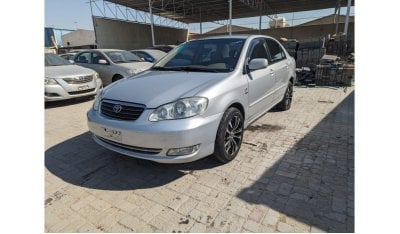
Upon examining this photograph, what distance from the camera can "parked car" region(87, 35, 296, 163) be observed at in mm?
2578

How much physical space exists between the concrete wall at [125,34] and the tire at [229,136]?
19.9m

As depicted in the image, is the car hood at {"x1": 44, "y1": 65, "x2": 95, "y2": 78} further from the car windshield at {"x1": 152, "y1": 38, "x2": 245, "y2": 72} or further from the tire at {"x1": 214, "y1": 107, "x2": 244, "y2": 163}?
Answer: the tire at {"x1": 214, "y1": 107, "x2": 244, "y2": 163}

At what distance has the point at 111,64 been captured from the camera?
8.14 meters

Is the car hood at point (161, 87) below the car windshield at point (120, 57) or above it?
below

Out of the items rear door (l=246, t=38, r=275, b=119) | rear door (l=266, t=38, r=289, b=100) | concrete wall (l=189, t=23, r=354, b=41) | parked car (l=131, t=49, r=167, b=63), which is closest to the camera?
rear door (l=246, t=38, r=275, b=119)

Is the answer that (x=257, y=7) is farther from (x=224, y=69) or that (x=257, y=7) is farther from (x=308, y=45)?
(x=224, y=69)

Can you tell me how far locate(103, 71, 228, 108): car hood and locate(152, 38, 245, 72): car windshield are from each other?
0.80ft

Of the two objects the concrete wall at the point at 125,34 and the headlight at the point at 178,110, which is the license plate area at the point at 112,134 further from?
the concrete wall at the point at 125,34

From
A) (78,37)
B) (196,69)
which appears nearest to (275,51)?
(196,69)

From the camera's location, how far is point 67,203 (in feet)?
8.32

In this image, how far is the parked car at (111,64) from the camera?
313 inches

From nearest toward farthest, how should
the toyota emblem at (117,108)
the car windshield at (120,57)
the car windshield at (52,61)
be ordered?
the toyota emblem at (117,108), the car windshield at (52,61), the car windshield at (120,57)

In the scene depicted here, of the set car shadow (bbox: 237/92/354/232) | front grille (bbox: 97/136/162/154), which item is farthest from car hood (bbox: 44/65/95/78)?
car shadow (bbox: 237/92/354/232)

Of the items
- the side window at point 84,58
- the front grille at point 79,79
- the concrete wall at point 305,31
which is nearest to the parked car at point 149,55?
the side window at point 84,58
